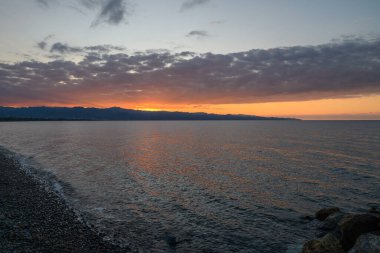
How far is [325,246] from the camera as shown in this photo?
18.6 metres

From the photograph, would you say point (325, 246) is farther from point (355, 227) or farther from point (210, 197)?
point (210, 197)

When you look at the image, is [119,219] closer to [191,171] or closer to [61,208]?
[61,208]

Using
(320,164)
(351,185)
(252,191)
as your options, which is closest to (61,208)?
(252,191)

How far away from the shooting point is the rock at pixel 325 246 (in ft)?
60.8

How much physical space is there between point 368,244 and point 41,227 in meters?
21.7

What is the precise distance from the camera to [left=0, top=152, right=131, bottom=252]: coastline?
1916 cm

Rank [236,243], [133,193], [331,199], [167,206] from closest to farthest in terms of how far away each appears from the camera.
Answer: [236,243] → [167,206] → [331,199] → [133,193]

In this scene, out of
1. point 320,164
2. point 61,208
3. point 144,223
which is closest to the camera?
point 144,223

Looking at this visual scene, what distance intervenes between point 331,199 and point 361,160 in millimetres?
34601

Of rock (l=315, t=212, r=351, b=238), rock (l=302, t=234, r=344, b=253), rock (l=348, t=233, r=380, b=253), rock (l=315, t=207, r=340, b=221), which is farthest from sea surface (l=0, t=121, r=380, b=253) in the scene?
rock (l=348, t=233, r=380, b=253)

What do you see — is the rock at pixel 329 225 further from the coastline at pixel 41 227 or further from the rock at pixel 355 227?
the coastline at pixel 41 227

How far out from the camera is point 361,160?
6228cm

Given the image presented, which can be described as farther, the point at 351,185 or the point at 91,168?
the point at 91,168

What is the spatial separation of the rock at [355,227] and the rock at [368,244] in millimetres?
2778
